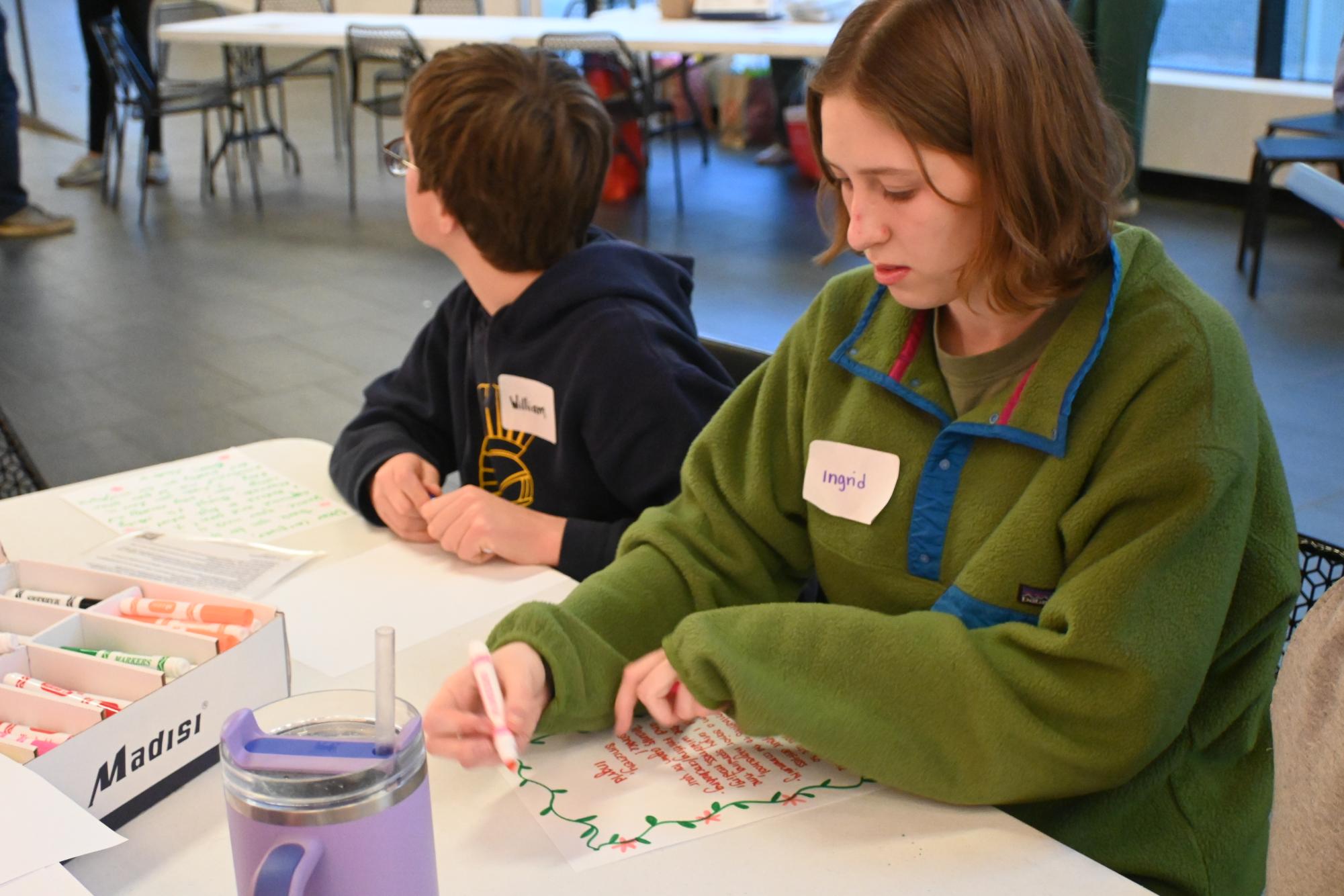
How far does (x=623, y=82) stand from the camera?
5.94 m

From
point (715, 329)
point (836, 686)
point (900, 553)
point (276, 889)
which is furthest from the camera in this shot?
point (715, 329)

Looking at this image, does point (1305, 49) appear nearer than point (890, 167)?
No

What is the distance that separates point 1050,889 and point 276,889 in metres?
0.47

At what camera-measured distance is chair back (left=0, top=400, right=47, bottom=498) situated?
1.78 m

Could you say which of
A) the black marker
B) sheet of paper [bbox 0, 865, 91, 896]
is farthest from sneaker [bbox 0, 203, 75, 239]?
sheet of paper [bbox 0, 865, 91, 896]

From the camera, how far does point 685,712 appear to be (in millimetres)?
957

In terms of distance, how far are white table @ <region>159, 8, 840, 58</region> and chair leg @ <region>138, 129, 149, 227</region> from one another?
57 centimetres

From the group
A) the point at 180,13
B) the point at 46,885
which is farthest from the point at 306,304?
the point at 46,885

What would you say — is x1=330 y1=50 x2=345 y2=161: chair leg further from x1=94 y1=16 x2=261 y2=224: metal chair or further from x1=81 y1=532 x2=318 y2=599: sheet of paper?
x1=81 y1=532 x2=318 y2=599: sheet of paper

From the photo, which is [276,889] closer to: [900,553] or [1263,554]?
[900,553]

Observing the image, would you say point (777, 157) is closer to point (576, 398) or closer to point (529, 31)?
point (529, 31)

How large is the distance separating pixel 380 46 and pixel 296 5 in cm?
282

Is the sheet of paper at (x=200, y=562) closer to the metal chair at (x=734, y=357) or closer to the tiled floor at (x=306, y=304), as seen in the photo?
the metal chair at (x=734, y=357)

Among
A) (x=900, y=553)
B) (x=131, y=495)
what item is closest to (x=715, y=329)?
(x=131, y=495)
